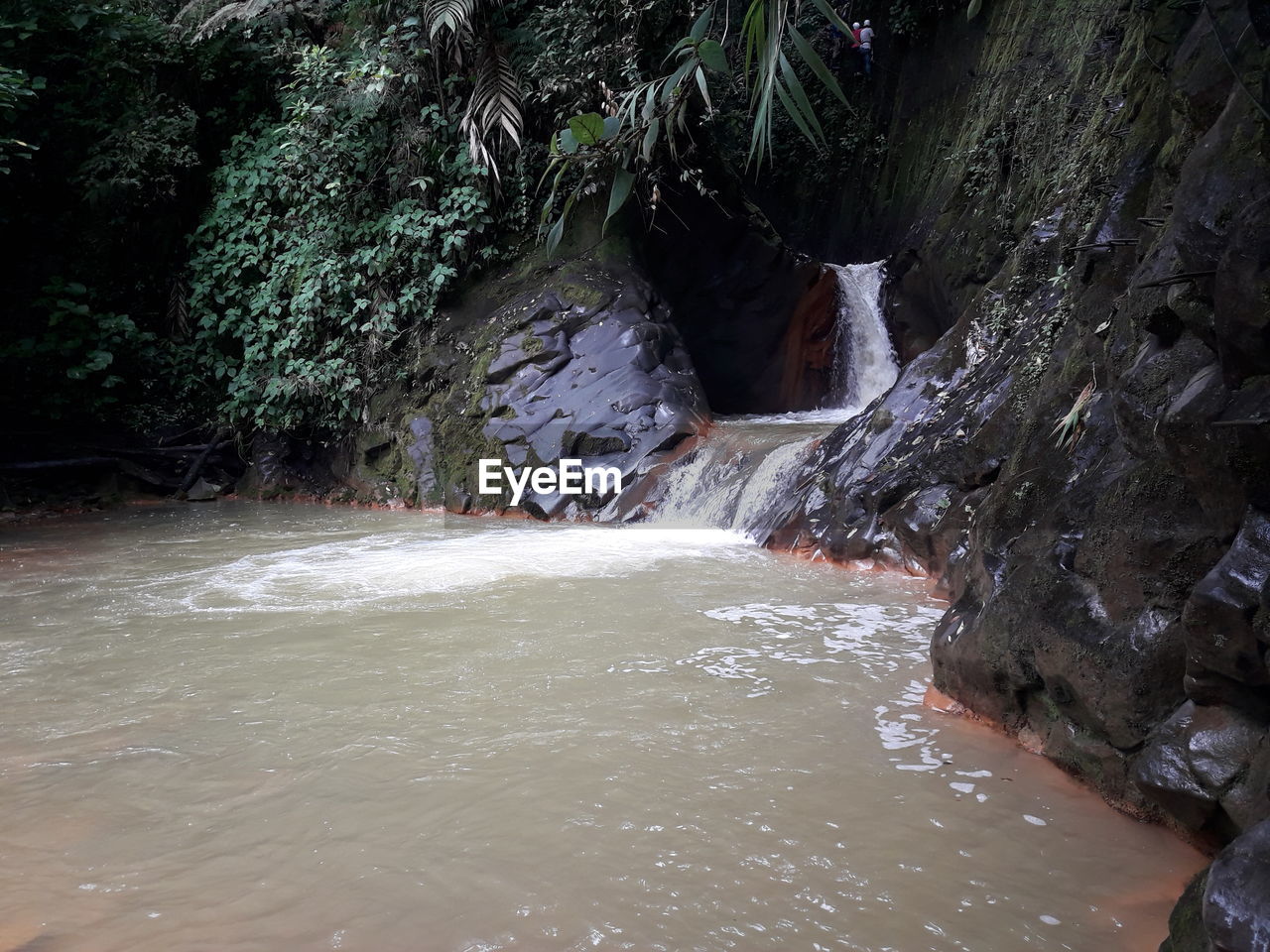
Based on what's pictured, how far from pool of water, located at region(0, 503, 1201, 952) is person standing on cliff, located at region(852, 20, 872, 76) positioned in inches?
519

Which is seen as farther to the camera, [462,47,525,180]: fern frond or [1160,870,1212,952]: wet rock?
[462,47,525,180]: fern frond

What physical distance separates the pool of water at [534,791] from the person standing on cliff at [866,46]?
519 inches

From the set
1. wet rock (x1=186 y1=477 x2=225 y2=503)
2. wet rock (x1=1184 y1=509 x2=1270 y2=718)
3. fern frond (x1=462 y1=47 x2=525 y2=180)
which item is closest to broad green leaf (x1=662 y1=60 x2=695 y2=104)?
wet rock (x1=1184 y1=509 x2=1270 y2=718)

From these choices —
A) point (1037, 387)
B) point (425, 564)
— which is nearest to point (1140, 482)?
point (1037, 387)

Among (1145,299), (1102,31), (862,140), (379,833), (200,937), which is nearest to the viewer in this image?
(200,937)

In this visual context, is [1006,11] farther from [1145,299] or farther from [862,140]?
[1145,299]

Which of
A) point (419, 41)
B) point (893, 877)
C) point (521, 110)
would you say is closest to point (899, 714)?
point (893, 877)

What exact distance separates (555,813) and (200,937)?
98 cm

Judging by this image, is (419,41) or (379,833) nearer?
(379,833)

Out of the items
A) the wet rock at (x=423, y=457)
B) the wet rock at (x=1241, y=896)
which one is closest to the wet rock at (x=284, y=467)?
the wet rock at (x=423, y=457)

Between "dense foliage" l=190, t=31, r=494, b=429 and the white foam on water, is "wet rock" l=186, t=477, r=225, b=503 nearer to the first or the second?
"dense foliage" l=190, t=31, r=494, b=429

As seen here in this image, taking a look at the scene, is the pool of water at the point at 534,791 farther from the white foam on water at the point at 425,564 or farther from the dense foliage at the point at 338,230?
the dense foliage at the point at 338,230

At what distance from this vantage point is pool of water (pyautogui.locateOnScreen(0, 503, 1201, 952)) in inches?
87.7

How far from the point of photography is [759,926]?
7.16 ft
